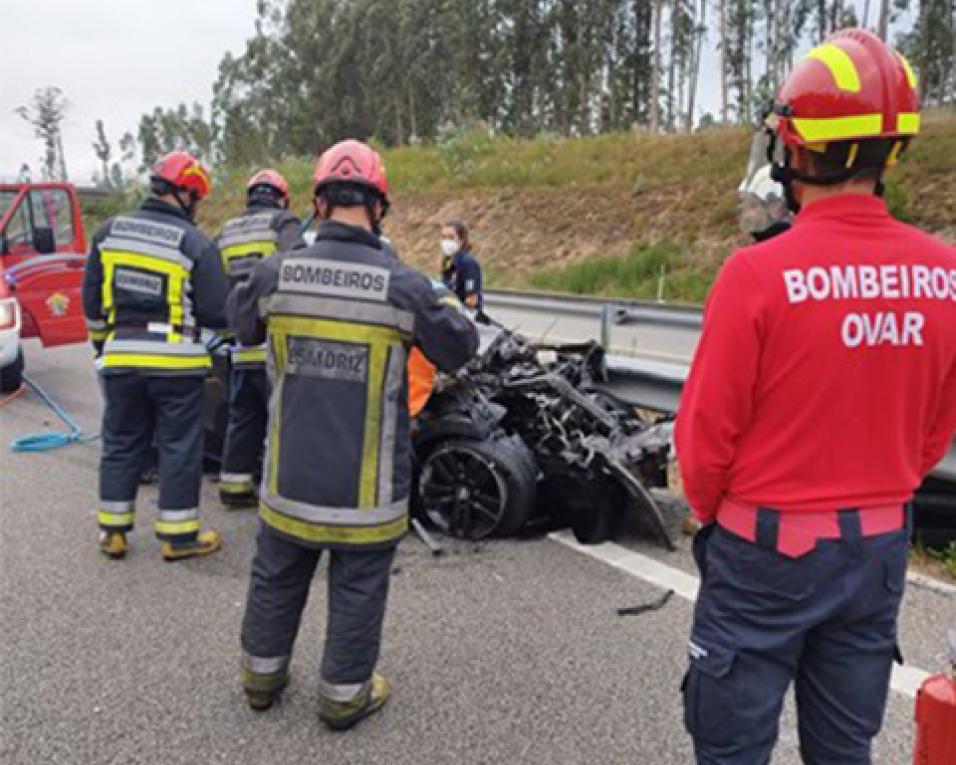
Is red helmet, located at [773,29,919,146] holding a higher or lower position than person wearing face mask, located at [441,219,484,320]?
higher

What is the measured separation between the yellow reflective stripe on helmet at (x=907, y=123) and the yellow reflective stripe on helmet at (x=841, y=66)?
0.11 meters

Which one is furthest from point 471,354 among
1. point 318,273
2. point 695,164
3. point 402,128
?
point 402,128

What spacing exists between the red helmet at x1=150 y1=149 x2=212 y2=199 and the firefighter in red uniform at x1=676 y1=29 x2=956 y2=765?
317cm

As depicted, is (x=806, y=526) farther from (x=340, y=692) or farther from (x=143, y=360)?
(x=143, y=360)

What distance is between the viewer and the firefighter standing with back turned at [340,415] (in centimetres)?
268

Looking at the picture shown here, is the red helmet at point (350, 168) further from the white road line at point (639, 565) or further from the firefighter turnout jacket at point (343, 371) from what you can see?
the white road line at point (639, 565)

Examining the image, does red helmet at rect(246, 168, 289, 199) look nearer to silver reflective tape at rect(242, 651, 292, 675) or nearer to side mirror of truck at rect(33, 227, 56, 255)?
silver reflective tape at rect(242, 651, 292, 675)

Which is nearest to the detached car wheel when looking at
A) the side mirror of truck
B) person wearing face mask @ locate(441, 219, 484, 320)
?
person wearing face mask @ locate(441, 219, 484, 320)

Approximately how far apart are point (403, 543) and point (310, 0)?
6736 cm

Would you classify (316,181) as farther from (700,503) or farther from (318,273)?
(700,503)

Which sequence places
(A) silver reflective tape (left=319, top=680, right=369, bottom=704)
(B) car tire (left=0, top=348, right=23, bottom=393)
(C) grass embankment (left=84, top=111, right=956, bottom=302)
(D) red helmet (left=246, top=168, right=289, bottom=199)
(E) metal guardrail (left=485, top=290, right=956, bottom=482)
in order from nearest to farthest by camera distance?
(A) silver reflective tape (left=319, top=680, right=369, bottom=704), (E) metal guardrail (left=485, top=290, right=956, bottom=482), (D) red helmet (left=246, top=168, right=289, bottom=199), (B) car tire (left=0, top=348, right=23, bottom=393), (C) grass embankment (left=84, top=111, right=956, bottom=302)

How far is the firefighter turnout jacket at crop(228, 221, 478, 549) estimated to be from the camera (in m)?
2.67

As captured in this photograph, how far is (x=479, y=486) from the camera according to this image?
4242 mm

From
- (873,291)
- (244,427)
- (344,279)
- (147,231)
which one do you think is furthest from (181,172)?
(873,291)
